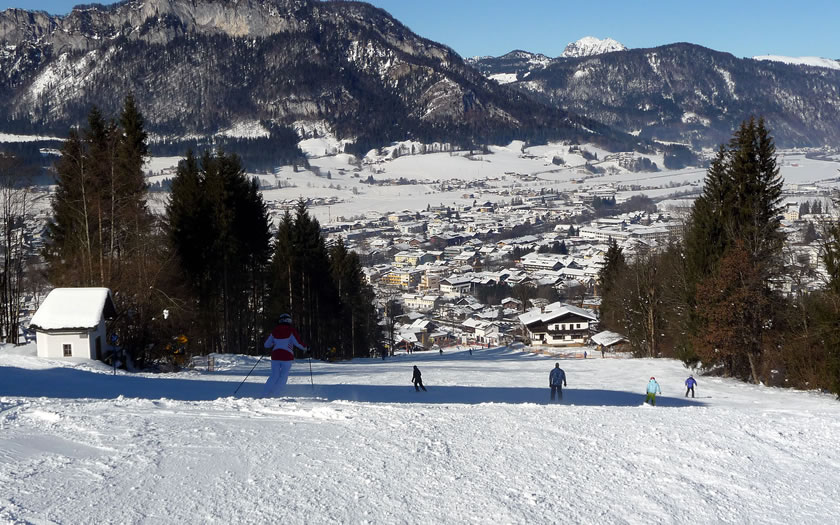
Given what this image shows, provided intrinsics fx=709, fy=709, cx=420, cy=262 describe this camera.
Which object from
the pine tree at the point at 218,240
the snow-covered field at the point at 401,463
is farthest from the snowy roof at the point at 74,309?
the pine tree at the point at 218,240

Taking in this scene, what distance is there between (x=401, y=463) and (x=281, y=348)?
199 inches

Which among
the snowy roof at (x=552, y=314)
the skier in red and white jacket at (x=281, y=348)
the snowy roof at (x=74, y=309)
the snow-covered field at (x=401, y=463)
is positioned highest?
the snowy roof at (x=74, y=309)

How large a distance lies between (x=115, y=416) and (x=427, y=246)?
121 m

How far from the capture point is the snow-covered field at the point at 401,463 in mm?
6316

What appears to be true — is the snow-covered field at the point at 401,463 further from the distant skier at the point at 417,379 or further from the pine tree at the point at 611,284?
the pine tree at the point at 611,284

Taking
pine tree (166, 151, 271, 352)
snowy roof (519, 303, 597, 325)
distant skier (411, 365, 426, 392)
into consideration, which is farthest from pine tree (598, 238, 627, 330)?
distant skier (411, 365, 426, 392)

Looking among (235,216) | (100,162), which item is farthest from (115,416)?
(235,216)

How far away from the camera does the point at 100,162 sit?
77.0 ft

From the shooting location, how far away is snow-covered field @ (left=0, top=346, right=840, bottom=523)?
20.7ft

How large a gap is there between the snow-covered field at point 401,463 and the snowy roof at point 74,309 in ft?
17.3

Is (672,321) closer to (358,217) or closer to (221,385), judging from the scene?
(221,385)

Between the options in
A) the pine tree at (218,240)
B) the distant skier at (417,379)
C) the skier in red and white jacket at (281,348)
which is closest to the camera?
the skier in red and white jacket at (281,348)

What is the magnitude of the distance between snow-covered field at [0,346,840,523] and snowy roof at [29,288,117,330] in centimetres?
527

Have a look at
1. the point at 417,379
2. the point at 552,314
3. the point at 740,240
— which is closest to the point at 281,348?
the point at 417,379
